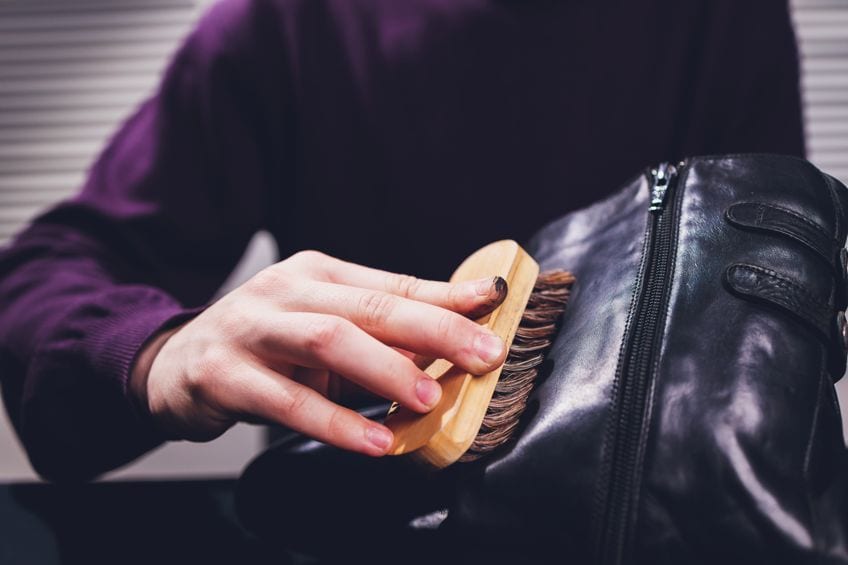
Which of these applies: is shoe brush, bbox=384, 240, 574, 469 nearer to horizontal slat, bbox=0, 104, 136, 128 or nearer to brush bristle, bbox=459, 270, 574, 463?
brush bristle, bbox=459, 270, 574, 463

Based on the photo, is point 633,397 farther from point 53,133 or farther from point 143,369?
point 53,133

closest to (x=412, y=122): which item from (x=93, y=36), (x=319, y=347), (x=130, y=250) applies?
(x=130, y=250)

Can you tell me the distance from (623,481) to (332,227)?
54 cm

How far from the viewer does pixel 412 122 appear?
28.7 inches

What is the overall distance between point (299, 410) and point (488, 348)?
0.37ft

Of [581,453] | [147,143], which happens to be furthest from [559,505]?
[147,143]

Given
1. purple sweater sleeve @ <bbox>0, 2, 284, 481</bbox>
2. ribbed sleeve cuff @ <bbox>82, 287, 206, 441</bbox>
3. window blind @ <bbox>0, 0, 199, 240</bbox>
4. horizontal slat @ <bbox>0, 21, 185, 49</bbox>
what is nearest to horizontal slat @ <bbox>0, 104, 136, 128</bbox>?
window blind @ <bbox>0, 0, 199, 240</bbox>

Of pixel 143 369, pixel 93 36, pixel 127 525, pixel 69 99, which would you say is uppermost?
pixel 93 36

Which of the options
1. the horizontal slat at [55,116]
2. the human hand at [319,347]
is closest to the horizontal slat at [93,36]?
the horizontal slat at [55,116]

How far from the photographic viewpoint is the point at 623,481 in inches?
11.7

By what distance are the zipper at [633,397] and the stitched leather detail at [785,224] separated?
0.12ft

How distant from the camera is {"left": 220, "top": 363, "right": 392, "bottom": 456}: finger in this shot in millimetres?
334

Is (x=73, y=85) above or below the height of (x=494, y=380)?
above

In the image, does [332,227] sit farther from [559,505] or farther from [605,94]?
[559,505]
